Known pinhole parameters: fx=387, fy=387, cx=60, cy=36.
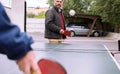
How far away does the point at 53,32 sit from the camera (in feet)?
17.1

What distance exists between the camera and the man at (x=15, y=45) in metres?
0.98

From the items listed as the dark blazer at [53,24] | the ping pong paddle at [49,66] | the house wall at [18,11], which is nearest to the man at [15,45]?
the ping pong paddle at [49,66]

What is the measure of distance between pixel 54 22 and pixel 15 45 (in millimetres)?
4240

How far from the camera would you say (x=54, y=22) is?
5219 millimetres

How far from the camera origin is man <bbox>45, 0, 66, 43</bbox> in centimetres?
514

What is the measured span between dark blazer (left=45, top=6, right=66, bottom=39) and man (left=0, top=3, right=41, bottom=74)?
4.05 metres

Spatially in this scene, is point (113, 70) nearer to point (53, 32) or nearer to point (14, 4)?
point (53, 32)

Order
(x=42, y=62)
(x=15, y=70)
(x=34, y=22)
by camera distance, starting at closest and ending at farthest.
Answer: (x=42, y=62)
(x=15, y=70)
(x=34, y=22)

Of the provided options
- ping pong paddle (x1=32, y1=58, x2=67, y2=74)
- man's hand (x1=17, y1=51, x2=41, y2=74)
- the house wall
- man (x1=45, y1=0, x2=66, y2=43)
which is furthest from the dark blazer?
the house wall

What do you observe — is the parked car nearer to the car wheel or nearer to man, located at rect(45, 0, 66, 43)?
the car wheel

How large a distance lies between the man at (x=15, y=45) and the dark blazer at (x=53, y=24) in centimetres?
405

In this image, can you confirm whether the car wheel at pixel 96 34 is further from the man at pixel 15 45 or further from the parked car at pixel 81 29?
the man at pixel 15 45

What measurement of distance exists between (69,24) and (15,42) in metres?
32.9

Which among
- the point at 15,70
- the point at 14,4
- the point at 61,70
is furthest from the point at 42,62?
the point at 14,4
